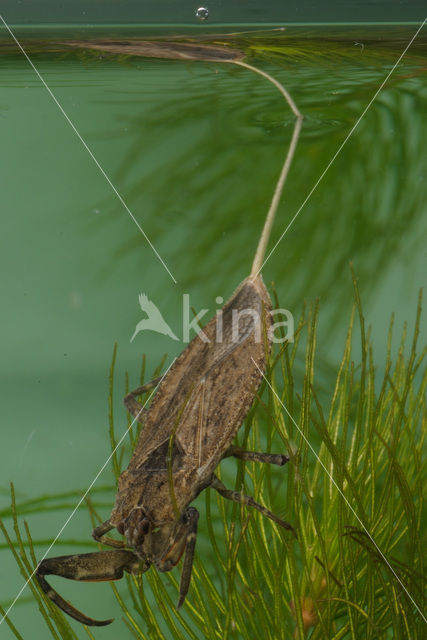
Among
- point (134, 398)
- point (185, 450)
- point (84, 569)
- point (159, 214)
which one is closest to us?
point (84, 569)

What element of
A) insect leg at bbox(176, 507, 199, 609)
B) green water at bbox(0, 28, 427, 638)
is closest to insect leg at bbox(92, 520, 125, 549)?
insect leg at bbox(176, 507, 199, 609)

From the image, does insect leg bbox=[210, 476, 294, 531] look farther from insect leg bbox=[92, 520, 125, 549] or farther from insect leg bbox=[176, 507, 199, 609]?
insect leg bbox=[92, 520, 125, 549]

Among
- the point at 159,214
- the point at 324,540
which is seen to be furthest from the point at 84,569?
the point at 159,214

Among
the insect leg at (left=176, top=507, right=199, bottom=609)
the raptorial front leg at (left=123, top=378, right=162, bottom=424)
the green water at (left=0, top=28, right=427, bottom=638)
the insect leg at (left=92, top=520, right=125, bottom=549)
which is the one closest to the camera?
the insect leg at (left=176, top=507, right=199, bottom=609)

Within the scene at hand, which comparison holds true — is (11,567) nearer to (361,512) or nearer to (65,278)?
(65,278)

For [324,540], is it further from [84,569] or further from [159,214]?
[159,214]

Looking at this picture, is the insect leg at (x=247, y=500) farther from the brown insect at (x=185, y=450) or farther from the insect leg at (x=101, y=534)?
the insect leg at (x=101, y=534)
